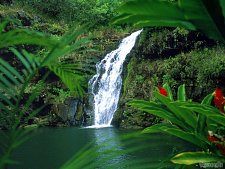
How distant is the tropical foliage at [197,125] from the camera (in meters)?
2.24

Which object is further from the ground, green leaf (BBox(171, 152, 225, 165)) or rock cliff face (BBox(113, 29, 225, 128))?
rock cliff face (BBox(113, 29, 225, 128))

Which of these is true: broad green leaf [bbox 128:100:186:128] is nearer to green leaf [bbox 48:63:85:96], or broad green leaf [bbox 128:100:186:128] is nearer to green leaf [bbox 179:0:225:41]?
green leaf [bbox 179:0:225:41]

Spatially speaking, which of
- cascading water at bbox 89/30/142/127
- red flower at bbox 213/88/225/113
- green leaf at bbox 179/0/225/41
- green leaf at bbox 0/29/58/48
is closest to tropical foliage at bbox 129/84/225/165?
red flower at bbox 213/88/225/113

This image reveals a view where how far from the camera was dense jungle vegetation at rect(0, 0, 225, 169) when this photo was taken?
739 millimetres

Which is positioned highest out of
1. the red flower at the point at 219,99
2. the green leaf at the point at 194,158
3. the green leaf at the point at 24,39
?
the green leaf at the point at 24,39

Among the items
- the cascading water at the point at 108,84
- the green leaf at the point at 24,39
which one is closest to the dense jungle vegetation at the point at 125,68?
the green leaf at the point at 24,39

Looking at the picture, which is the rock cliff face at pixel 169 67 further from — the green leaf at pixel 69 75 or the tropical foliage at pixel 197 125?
the green leaf at pixel 69 75

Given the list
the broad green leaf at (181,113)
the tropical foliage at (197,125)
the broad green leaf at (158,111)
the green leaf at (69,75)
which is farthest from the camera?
the broad green leaf at (158,111)

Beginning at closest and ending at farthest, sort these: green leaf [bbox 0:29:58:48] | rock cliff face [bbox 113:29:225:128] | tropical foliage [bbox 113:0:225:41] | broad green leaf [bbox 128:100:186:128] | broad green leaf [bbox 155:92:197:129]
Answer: green leaf [bbox 0:29:58:48] < tropical foliage [bbox 113:0:225:41] < broad green leaf [bbox 155:92:197:129] < broad green leaf [bbox 128:100:186:128] < rock cliff face [bbox 113:29:225:128]

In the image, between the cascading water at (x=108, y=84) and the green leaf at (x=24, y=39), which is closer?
the green leaf at (x=24, y=39)

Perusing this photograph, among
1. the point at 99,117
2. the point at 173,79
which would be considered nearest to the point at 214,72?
the point at 173,79

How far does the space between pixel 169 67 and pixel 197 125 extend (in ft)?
57.6

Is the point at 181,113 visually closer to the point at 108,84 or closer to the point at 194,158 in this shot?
the point at 194,158

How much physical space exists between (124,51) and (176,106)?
21616 mm
